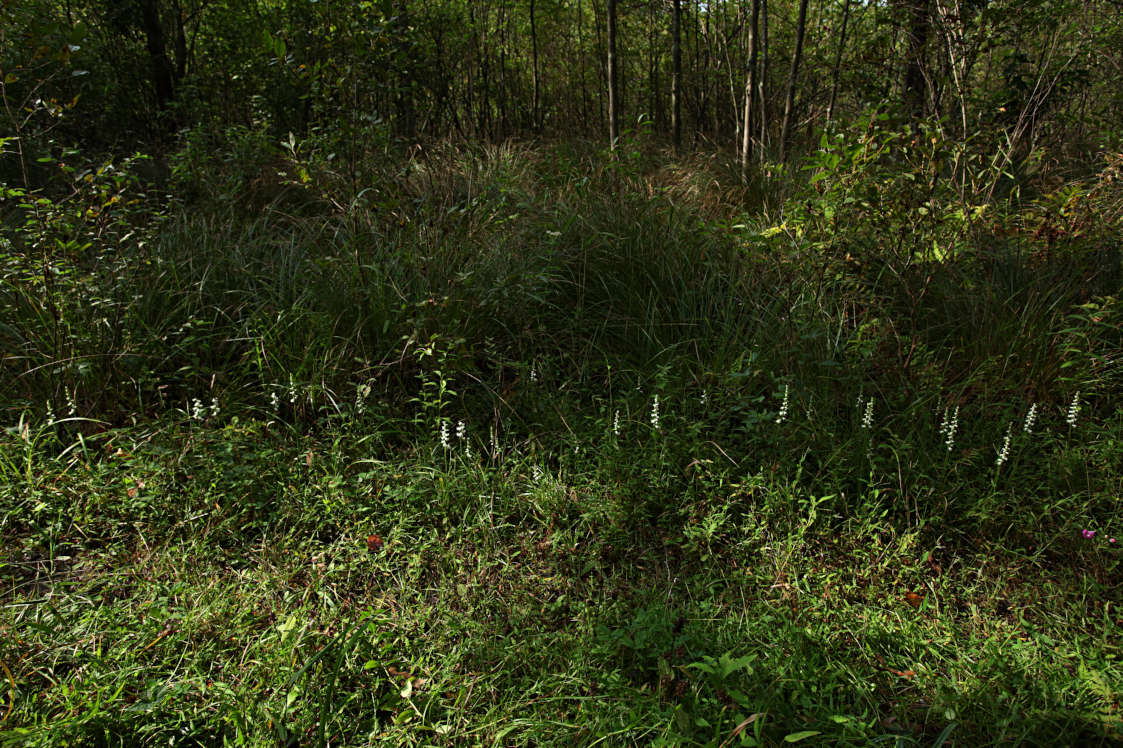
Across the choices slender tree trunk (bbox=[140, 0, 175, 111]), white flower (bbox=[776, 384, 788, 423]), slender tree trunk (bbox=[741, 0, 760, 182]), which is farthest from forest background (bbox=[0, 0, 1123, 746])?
slender tree trunk (bbox=[140, 0, 175, 111])

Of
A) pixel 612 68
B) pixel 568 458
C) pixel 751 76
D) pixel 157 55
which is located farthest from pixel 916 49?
pixel 157 55

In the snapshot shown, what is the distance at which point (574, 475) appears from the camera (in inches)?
103

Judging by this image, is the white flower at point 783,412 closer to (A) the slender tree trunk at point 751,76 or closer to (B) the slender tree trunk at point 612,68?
(B) the slender tree trunk at point 612,68

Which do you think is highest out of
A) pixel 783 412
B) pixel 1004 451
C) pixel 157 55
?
pixel 157 55

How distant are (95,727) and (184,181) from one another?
4.79m

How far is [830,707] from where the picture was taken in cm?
169

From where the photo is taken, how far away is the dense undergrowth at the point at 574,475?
1748 millimetres

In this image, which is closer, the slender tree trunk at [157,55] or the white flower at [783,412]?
the white flower at [783,412]

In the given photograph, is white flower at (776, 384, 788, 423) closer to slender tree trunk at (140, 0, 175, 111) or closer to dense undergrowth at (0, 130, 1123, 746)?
dense undergrowth at (0, 130, 1123, 746)

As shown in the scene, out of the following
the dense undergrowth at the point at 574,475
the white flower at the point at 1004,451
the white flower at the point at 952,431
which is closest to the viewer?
the dense undergrowth at the point at 574,475

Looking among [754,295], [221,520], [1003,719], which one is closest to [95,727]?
[221,520]

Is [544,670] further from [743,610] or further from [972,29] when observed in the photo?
[972,29]

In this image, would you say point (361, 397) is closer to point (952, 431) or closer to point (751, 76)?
point (952, 431)

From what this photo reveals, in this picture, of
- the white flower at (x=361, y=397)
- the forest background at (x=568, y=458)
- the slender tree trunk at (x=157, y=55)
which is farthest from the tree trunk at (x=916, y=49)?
the slender tree trunk at (x=157, y=55)
